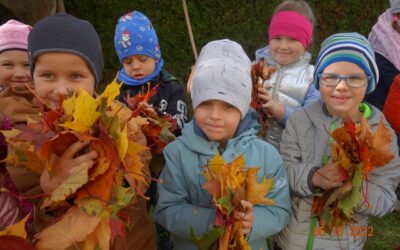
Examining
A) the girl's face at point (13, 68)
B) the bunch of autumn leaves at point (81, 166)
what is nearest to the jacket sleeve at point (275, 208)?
the bunch of autumn leaves at point (81, 166)

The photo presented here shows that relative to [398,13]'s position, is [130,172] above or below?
below

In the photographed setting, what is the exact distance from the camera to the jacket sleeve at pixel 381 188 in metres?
2.31

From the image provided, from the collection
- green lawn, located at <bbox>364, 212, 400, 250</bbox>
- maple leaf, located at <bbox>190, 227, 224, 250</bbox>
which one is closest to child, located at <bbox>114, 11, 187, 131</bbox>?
maple leaf, located at <bbox>190, 227, 224, 250</bbox>

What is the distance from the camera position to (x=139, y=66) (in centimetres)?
332

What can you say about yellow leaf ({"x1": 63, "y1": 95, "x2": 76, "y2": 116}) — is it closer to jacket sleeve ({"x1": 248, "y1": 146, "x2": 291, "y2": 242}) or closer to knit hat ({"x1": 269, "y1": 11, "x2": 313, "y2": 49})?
jacket sleeve ({"x1": 248, "y1": 146, "x2": 291, "y2": 242})

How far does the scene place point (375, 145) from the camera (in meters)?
2.06

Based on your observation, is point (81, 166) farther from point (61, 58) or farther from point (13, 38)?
point (13, 38)

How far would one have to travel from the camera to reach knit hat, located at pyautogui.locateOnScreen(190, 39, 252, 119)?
2.26 meters

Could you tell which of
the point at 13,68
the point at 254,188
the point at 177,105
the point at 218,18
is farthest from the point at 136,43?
the point at 218,18

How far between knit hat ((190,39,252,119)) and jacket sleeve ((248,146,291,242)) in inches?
11.2

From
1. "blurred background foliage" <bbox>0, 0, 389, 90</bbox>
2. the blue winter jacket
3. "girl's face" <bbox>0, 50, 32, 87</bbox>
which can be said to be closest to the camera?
the blue winter jacket

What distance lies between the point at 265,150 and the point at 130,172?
87cm

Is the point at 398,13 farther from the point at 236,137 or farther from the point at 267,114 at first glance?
the point at 236,137

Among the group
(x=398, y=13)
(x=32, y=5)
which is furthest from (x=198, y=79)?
(x=32, y=5)
